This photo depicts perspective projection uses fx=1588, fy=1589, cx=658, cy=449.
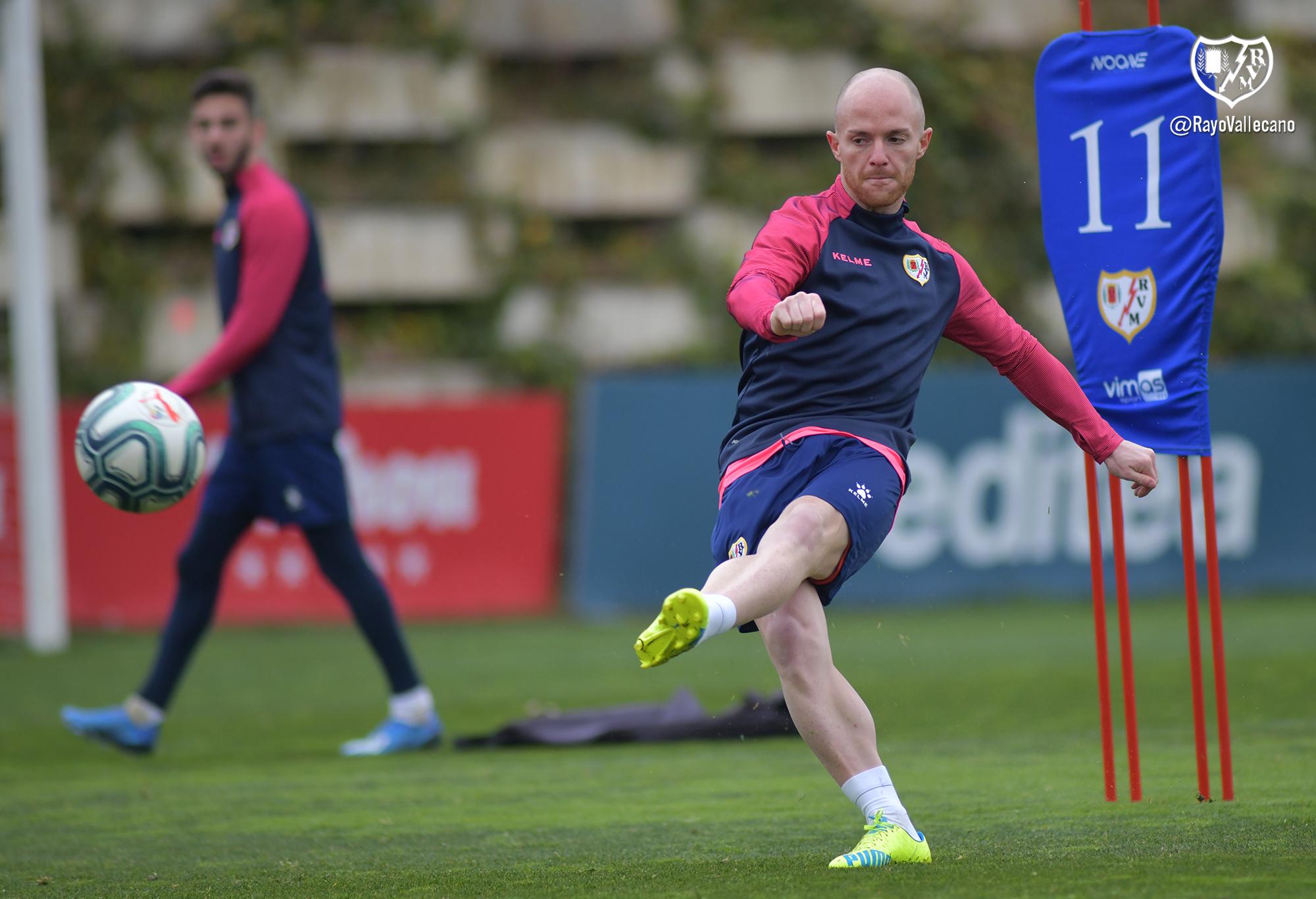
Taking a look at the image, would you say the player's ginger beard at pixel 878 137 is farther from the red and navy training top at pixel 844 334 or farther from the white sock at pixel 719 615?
the white sock at pixel 719 615

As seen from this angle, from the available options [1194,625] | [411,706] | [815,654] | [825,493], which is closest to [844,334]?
[825,493]

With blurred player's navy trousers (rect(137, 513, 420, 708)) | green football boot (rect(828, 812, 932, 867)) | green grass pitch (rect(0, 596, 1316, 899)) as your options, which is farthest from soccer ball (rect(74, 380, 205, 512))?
green football boot (rect(828, 812, 932, 867))

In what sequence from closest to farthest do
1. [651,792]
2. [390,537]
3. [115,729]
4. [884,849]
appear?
[884,849] < [651,792] < [115,729] < [390,537]

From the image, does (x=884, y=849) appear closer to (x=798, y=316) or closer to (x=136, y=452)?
(x=798, y=316)

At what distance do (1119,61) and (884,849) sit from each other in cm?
226

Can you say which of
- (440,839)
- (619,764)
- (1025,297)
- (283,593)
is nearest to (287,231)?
(619,764)

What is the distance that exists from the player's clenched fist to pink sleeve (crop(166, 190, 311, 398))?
3.31m

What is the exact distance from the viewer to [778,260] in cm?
378

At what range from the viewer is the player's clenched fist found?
3383 millimetres

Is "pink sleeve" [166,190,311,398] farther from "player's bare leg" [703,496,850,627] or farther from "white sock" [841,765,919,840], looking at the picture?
"white sock" [841,765,919,840]

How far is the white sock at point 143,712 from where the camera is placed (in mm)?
6195

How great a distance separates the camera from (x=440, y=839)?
4348mm

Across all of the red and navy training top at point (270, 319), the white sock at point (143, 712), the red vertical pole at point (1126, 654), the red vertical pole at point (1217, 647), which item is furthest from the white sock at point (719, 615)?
the white sock at point (143, 712)

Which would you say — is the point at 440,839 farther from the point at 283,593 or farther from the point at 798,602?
the point at 283,593
